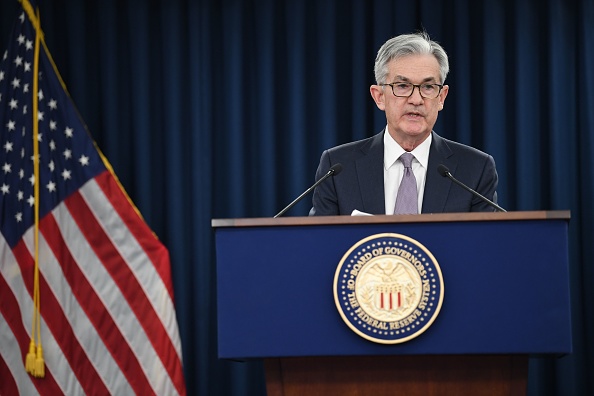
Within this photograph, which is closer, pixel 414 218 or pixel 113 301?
pixel 414 218

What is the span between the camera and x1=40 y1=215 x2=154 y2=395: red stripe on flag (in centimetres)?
442

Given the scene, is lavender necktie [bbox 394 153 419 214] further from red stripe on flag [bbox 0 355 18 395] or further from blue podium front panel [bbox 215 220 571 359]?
red stripe on flag [bbox 0 355 18 395]

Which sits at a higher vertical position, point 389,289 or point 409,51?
point 409,51

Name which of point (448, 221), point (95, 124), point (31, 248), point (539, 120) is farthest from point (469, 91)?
point (448, 221)

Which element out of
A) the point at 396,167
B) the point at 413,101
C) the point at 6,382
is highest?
the point at 413,101

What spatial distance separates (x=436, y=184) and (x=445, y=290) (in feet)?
2.45

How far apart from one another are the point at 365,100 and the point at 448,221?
10.1 ft

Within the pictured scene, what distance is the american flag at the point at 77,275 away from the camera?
4.39 meters

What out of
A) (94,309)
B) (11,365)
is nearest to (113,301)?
(94,309)

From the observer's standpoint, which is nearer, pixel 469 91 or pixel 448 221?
pixel 448 221

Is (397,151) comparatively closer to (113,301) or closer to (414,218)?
(414,218)

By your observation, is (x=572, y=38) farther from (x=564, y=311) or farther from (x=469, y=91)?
(x=564, y=311)

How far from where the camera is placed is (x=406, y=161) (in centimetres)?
294

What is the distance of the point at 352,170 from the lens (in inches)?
114
